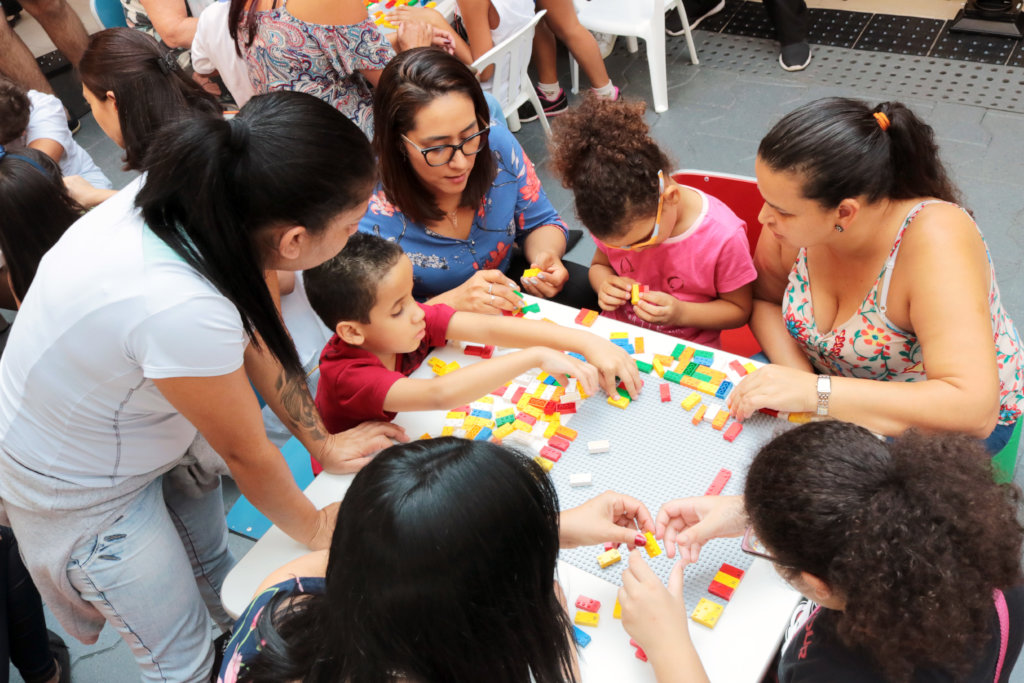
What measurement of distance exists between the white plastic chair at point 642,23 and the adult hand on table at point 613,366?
2.92 metres

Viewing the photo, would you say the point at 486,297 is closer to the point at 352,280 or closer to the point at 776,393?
the point at 352,280

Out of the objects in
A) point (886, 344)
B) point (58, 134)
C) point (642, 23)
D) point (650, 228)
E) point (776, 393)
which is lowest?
point (642, 23)

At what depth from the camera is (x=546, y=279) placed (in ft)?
A: 8.05

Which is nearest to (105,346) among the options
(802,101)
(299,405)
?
(299,405)

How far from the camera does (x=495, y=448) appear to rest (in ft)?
3.40

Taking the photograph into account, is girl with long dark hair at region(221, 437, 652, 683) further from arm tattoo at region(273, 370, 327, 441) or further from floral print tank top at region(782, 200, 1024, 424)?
floral print tank top at region(782, 200, 1024, 424)

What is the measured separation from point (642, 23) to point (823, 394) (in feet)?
10.4

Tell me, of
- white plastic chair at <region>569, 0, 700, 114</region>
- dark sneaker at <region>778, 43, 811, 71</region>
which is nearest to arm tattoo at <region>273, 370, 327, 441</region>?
white plastic chair at <region>569, 0, 700, 114</region>

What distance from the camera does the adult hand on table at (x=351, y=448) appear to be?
5.72 feet

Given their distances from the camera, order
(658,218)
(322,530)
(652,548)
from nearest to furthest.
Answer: (652,548), (322,530), (658,218)

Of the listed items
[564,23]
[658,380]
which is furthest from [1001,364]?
[564,23]

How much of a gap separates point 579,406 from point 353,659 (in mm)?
966

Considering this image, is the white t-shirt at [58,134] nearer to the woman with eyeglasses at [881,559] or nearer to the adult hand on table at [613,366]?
the adult hand on table at [613,366]

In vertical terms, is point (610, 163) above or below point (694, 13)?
above
